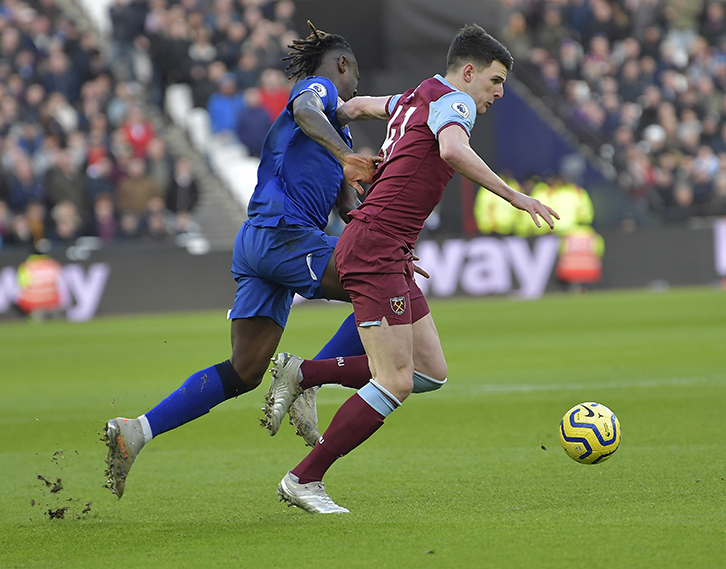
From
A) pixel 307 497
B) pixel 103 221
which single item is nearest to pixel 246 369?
pixel 307 497

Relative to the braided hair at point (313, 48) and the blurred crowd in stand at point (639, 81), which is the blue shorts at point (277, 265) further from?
the blurred crowd in stand at point (639, 81)

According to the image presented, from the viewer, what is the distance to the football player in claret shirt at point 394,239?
4.77 m

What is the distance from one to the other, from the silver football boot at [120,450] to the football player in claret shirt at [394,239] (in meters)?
0.77

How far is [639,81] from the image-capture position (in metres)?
24.5

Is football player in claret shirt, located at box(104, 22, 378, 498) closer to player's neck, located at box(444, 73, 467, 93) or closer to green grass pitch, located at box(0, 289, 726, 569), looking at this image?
green grass pitch, located at box(0, 289, 726, 569)

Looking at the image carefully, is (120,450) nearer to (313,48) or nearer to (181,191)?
(313,48)

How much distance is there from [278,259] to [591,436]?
1682 millimetres

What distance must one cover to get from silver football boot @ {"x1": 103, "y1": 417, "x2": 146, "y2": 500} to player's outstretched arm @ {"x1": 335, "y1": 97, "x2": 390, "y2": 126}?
1.74 meters

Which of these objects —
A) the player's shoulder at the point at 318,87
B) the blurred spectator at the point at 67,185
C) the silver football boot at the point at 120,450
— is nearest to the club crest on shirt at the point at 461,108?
the player's shoulder at the point at 318,87

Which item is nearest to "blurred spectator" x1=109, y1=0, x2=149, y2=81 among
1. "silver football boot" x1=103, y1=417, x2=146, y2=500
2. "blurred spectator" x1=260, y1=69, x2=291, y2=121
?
"blurred spectator" x1=260, y1=69, x2=291, y2=121

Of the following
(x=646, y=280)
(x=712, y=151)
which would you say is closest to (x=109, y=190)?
(x=646, y=280)

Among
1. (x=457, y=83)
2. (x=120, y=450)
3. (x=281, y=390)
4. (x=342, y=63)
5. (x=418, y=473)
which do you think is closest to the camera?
(x=457, y=83)

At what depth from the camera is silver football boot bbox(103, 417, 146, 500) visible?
513cm

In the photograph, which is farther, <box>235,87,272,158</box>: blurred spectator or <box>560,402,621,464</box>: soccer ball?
<box>235,87,272,158</box>: blurred spectator
